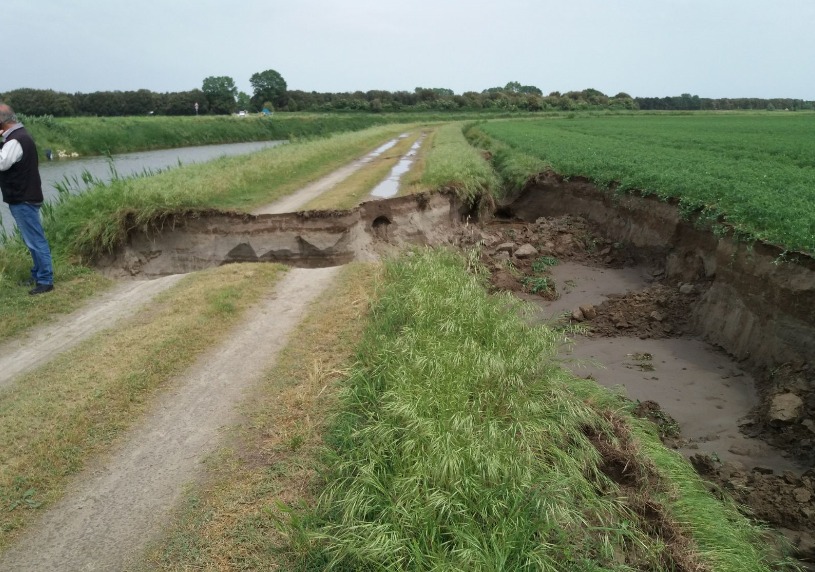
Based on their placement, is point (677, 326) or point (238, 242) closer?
point (677, 326)

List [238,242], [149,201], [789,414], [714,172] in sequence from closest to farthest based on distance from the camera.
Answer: [789,414], [149,201], [238,242], [714,172]

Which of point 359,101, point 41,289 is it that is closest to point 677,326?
point 41,289

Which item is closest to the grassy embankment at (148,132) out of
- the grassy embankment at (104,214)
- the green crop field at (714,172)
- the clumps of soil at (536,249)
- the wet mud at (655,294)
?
the grassy embankment at (104,214)

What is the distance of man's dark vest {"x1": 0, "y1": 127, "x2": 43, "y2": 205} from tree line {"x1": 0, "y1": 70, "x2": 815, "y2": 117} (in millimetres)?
56964

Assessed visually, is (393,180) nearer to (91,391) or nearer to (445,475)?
(91,391)


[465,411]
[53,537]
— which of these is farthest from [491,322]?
[53,537]

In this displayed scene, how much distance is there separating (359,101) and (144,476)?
79.1m

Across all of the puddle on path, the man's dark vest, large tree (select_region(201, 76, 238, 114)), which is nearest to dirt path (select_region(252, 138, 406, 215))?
the puddle on path

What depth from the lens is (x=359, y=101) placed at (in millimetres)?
78188

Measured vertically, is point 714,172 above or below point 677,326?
above

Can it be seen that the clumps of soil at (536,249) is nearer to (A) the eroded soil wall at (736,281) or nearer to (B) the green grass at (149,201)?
(A) the eroded soil wall at (736,281)

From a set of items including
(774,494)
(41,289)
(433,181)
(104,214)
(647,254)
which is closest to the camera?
(774,494)

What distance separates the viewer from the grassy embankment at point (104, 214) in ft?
23.1

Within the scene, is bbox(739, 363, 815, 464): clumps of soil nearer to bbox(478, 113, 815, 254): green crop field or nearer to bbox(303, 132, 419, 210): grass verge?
bbox(478, 113, 815, 254): green crop field
